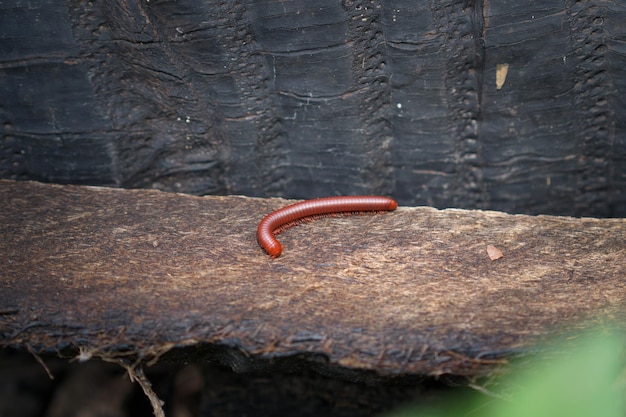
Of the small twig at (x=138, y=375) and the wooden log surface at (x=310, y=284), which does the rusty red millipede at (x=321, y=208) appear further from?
the small twig at (x=138, y=375)

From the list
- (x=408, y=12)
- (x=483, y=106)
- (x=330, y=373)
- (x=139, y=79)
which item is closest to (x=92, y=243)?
(x=139, y=79)

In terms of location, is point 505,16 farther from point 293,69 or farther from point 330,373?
point 330,373

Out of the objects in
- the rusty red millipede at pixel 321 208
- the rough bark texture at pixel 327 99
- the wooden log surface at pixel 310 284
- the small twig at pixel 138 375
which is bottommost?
the small twig at pixel 138 375

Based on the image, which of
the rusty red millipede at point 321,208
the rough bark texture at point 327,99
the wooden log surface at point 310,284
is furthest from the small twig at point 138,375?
the rough bark texture at point 327,99

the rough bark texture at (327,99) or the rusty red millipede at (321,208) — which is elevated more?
the rough bark texture at (327,99)

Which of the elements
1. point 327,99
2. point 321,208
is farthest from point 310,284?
point 327,99

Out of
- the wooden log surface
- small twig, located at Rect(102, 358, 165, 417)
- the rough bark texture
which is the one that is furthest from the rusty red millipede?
small twig, located at Rect(102, 358, 165, 417)

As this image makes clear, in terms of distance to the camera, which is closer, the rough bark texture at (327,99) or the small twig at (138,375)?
the small twig at (138,375)
